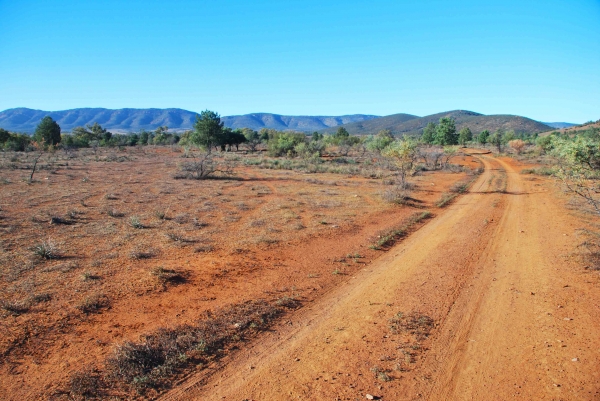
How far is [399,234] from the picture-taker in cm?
1331

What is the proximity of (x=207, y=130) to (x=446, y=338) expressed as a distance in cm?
5130

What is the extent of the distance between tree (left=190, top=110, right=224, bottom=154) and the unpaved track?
4687 cm

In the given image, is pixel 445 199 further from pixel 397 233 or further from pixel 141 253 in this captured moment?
pixel 141 253

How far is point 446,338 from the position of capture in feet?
20.6

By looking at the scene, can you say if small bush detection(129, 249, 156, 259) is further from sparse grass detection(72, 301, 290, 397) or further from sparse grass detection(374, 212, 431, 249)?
sparse grass detection(374, 212, 431, 249)

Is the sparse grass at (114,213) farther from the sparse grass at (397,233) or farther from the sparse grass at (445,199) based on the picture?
the sparse grass at (445,199)

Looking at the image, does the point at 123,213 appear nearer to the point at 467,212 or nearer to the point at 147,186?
the point at 147,186

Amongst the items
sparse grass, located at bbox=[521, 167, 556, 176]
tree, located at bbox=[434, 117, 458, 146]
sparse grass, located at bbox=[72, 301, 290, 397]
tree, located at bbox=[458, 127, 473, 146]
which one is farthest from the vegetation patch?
tree, located at bbox=[458, 127, 473, 146]

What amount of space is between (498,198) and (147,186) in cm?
2324

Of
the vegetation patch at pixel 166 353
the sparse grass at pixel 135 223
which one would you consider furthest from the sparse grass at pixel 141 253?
the vegetation patch at pixel 166 353

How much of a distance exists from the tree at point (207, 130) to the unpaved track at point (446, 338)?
154 ft

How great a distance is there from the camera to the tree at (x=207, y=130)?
52.6m

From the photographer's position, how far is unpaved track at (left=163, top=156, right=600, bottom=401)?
5.03m

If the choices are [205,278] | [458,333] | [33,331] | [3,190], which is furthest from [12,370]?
[3,190]
